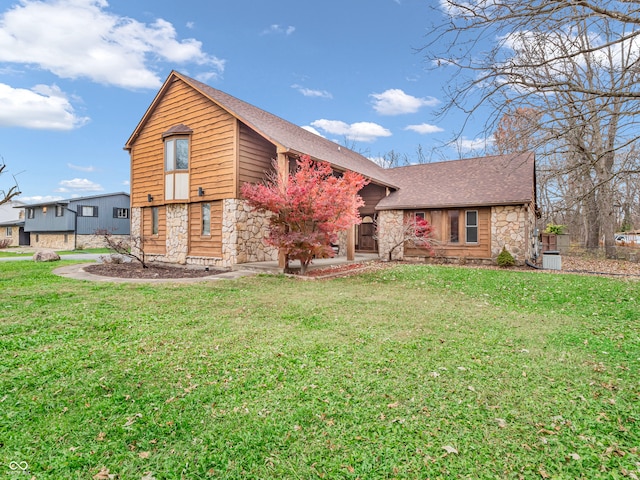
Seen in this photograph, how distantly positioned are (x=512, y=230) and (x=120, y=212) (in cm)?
3325

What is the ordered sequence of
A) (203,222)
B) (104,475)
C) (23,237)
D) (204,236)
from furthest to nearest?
(23,237) → (203,222) → (204,236) → (104,475)

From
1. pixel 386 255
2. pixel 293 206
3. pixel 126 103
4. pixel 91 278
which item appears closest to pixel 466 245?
pixel 386 255

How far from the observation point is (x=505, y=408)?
3.00 meters

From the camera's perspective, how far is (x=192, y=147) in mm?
13453

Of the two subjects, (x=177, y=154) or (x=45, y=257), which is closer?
(x=177, y=154)

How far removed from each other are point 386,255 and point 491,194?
538 centimetres

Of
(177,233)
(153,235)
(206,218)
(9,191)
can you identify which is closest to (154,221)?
(153,235)

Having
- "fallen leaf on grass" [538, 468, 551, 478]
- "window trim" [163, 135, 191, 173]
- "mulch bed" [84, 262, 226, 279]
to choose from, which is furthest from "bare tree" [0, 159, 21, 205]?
"fallen leaf on grass" [538, 468, 551, 478]

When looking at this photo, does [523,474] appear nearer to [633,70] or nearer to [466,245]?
[633,70]

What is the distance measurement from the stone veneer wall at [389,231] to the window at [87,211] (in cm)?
2696

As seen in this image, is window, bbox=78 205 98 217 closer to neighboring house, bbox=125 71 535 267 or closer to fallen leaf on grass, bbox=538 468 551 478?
neighboring house, bbox=125 71 535 267

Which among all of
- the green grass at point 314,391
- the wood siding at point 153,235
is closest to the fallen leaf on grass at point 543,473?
the green grass at point 314,391

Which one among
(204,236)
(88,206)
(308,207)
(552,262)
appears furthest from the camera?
(88,206)

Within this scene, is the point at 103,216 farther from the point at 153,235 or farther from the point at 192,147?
the point at 192,147
